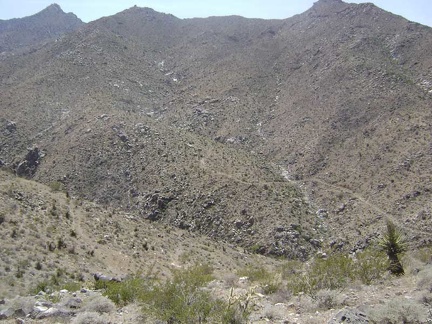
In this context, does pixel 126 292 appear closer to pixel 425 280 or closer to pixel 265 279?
pixel 265 279

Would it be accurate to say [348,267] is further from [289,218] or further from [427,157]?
[427,157]

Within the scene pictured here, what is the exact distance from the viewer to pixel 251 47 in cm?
9738

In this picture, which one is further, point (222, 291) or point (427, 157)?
point (427, 157)

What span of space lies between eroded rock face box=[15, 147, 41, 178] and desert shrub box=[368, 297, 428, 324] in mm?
53843

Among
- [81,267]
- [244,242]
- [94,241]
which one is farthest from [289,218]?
[81,267]

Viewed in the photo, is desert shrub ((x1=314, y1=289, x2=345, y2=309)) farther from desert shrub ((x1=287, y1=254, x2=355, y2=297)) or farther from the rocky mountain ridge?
the rocky mountain ridge

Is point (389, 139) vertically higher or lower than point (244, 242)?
higher

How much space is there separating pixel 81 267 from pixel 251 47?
8241 cm

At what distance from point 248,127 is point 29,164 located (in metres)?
32.5

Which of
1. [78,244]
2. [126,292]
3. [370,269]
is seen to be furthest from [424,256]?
[78,244]

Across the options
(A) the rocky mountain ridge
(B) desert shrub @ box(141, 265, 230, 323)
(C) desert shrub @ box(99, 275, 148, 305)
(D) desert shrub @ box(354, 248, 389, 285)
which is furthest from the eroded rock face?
(A) the rocky mountain ridge

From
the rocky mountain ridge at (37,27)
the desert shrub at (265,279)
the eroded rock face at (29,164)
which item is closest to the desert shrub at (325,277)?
the desert shrub at (265,279)

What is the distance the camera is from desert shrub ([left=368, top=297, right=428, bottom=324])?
1013 centimetres

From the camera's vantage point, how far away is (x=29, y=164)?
2292 inches
